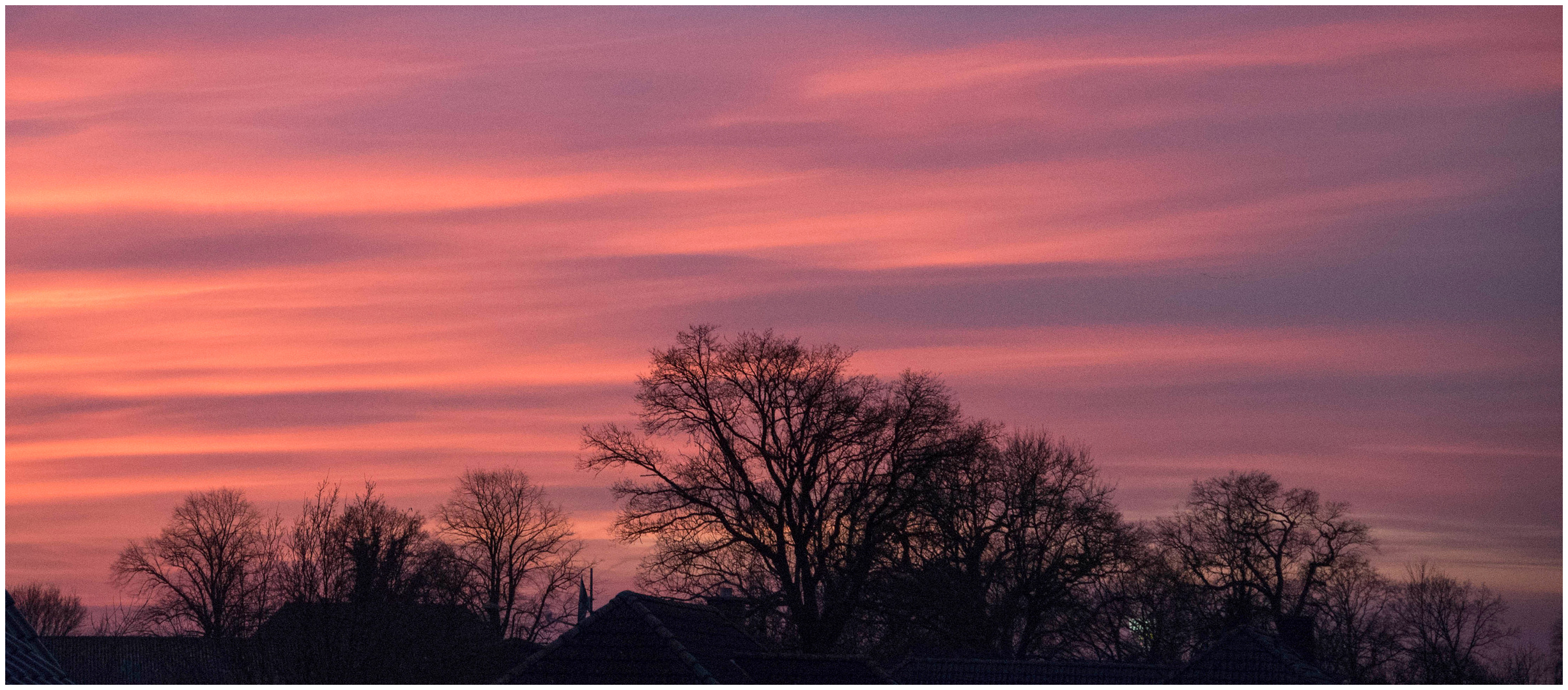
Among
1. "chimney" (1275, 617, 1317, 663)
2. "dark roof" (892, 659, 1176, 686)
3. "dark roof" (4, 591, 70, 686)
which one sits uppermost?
"chimney" (1275, 617, 1317, 663)

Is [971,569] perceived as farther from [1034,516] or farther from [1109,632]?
[1109,632]

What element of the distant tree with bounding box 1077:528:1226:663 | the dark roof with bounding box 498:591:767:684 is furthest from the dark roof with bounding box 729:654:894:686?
the distant tree with bounding box 1077:528:1226:663

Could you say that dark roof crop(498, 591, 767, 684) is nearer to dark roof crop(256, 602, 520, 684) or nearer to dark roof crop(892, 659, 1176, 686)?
dark roof crop(256, 602, 520, 684)

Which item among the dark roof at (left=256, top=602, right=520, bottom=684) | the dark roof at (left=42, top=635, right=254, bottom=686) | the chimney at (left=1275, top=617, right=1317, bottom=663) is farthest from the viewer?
the dark roof at (left=42, top=635, right=254, bottom=686)

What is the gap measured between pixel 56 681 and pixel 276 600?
13327 millimetres

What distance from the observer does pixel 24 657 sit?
15.0 meters

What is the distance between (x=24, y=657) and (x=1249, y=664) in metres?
22.1

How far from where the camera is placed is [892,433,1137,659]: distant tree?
42.4 metres

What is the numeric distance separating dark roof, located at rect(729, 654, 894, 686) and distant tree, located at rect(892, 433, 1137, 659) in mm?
16347

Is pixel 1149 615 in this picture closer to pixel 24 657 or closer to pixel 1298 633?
pixel 1298 633

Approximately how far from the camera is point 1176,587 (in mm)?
51969

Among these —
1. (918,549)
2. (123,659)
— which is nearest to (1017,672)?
(918,549)

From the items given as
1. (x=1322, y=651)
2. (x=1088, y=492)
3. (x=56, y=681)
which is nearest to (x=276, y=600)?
(x=56, y=681)

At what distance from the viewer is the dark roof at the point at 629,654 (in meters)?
21.4
